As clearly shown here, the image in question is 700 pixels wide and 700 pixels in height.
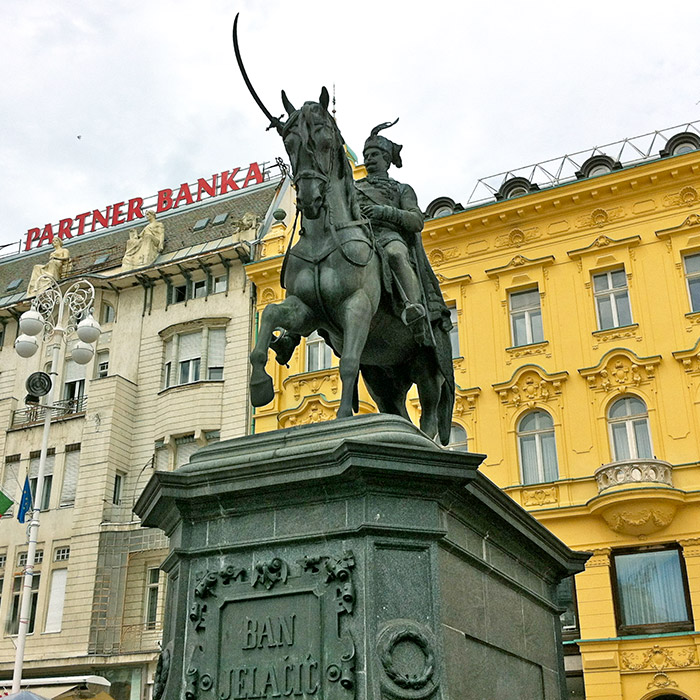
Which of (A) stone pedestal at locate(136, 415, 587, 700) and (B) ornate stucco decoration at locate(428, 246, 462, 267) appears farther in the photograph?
(B) ornate stucco decoration at locate(428, 246, 462, 267)

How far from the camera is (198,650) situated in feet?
19.9

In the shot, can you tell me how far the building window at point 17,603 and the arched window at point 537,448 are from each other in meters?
17.1

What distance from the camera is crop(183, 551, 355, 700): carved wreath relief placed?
223 inches

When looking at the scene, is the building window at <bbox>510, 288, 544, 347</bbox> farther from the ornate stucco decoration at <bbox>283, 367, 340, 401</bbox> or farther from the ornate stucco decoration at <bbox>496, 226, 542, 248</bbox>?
the ornate stucco decoration at <bbox>283, 367, 340, 401</bbox>

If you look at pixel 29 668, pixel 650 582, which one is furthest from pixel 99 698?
pixel 650 582

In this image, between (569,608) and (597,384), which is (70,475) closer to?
(569,608)

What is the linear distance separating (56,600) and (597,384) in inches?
744

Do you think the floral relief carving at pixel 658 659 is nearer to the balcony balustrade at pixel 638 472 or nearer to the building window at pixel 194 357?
the balcony balustrade at pixel 638 472

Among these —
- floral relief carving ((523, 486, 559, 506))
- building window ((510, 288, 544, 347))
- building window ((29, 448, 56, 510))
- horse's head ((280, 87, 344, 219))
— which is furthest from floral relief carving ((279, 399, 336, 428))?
horse's head ((280, 87, 344, 219))

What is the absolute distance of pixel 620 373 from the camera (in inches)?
995

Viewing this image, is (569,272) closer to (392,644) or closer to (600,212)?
(600,212)

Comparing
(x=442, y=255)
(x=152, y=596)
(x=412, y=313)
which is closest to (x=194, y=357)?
(x=152, y=596)

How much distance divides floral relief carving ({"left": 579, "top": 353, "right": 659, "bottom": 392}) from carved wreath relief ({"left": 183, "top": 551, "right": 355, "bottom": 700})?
20.5m

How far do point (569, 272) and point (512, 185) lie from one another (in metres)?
3.67
